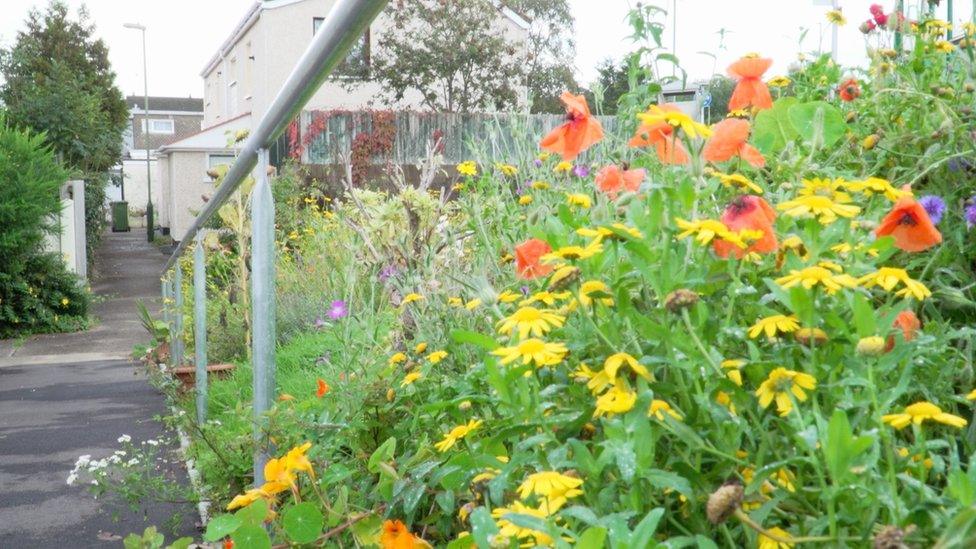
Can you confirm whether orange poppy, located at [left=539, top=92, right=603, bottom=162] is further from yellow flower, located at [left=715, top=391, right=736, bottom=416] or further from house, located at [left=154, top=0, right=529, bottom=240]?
house, located at [left=154, top=0, right=529, bottom=240]

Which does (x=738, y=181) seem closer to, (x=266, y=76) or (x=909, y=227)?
(x=909, y=227)

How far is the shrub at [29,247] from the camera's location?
1240 cm

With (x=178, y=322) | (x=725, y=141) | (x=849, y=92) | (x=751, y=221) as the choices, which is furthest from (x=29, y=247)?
(x=751, y=221)

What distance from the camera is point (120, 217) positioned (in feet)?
124

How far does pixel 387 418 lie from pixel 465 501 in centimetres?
59

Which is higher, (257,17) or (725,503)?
(257,17)

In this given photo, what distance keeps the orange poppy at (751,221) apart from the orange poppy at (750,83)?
501 millimetres

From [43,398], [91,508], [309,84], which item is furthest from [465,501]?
[43,398]

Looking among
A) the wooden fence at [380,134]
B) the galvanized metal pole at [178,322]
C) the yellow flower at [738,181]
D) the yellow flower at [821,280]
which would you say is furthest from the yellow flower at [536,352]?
the wooden fence at [380,134]

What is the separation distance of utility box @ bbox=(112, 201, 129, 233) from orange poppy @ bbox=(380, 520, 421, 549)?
3829cm

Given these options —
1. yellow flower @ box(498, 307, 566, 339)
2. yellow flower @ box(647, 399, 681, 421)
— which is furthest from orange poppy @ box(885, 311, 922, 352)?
yellow flower @ box(498, 307, 566, 339)

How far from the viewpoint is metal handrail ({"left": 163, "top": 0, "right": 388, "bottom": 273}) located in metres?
1.48

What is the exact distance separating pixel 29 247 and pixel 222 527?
12477 millimetres

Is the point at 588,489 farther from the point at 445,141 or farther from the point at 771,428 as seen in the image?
the point at 445,141
